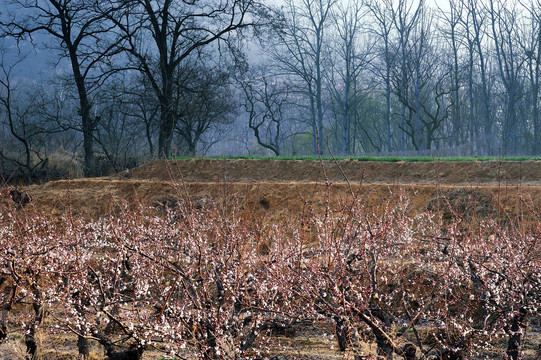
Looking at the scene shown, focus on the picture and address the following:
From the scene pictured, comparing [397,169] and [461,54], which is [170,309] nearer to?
[397,169]

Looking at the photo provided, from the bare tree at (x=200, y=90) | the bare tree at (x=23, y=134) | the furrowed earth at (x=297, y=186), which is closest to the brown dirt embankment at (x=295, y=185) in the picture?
the furrowed earth at (x=297, y=186)

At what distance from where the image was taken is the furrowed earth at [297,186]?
50.9ft

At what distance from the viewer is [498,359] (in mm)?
7773

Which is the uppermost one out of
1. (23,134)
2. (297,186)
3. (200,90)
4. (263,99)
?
(263,99)

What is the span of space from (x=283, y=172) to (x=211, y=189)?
12.0 ft

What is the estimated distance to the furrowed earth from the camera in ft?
50.9

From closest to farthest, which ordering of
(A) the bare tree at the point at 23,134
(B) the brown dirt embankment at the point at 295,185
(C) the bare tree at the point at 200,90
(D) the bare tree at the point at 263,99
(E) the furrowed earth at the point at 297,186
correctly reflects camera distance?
(E) the furrowed earth at the point at 297,186 → (B) the brown dirt embankment at the point at 295,185 → (A) the bare tree at the point at 23,134 → (C) the bare tree at the point at 200,90 → (D) the bare tree at the point at 263,99

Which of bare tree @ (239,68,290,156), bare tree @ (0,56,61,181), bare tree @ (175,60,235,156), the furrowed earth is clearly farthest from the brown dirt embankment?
bare tree @ (239,68,290,156)

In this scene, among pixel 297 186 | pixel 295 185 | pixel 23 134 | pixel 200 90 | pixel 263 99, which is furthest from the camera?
pixel 263 99

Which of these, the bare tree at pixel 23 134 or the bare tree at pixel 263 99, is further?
the bare tree at pixel 263 99

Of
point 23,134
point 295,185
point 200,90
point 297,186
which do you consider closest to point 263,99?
point 200,90

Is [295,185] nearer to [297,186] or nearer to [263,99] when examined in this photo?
[297,186]

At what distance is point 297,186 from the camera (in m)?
17.4

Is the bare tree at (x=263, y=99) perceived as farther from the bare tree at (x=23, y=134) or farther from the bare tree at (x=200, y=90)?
the bare tree at (x=23, y=134)
